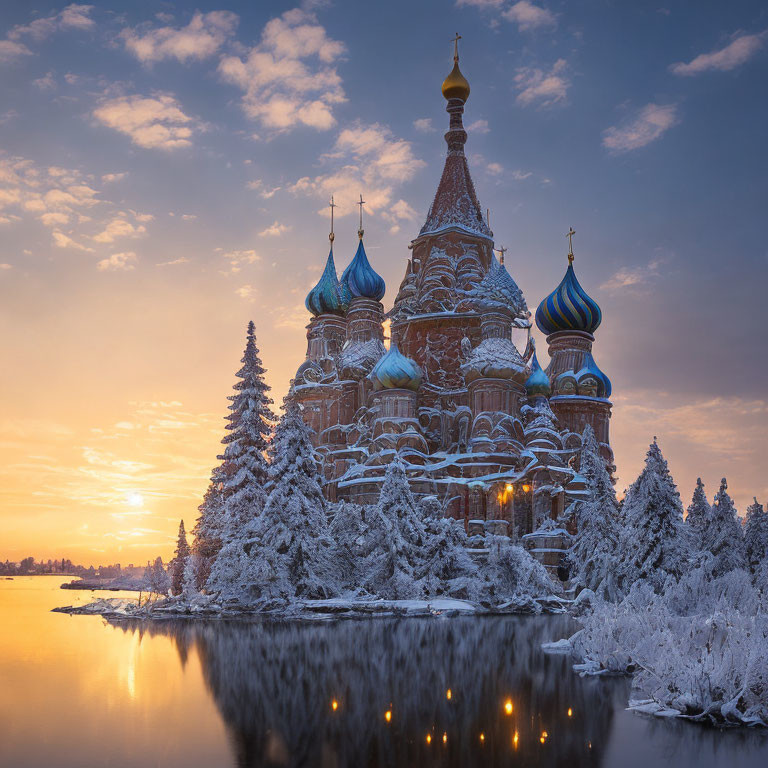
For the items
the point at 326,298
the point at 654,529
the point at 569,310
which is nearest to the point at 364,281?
the point at 326,298

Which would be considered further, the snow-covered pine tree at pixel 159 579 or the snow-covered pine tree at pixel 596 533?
the snow-covered pine tree at pixel 159 579

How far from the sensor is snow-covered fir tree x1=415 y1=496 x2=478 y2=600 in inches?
1276

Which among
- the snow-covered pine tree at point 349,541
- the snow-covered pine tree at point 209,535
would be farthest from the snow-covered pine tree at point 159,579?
the snow-covered pine tree at point 349,541

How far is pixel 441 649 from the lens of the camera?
1811cm

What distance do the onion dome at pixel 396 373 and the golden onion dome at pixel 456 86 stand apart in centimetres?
2486

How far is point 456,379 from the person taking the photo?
52.5 metres

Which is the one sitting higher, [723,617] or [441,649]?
[723,617]

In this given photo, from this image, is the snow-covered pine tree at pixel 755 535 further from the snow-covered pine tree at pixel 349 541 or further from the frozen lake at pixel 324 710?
the frozen lake at pixel 324 710

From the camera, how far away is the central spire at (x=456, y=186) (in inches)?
2288

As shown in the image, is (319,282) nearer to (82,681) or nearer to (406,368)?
(406,368)

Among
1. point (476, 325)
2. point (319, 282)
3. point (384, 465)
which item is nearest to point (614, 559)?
point (384, 465)

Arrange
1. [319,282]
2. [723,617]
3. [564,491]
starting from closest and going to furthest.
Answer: [723,617]
[564,491]
[319,282]

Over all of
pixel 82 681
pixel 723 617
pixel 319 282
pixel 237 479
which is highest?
pixel 319 282

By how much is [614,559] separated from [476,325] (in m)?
29.1
